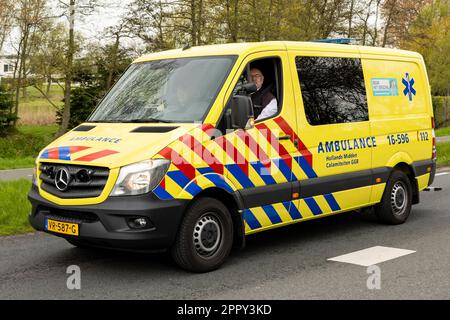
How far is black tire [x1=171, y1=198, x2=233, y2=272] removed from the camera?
17.8 ft

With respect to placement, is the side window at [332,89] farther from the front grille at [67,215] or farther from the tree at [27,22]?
the tree at [27,22]

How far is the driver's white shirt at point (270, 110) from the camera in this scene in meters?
6.22

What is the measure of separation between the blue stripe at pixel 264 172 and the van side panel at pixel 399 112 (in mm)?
1984

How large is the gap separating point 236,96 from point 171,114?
67cm

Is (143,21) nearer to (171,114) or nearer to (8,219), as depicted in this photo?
(8,219)

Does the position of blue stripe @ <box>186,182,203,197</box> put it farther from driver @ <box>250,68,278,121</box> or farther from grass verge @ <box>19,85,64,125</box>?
grass verge @ <box>19,85,64,125</box>

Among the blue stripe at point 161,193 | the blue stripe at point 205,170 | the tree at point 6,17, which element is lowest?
the blue stripe at point 161,193

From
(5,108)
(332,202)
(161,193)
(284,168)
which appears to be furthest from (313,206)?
(5,108)

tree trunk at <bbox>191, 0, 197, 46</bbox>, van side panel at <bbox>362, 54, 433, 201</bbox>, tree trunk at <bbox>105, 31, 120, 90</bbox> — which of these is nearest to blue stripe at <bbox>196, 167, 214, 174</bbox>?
van side panel at <bbox>362, 54, 433, 201</bbox>

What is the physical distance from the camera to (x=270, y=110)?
6.31 metres

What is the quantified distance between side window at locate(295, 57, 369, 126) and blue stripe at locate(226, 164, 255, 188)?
3.89 ft

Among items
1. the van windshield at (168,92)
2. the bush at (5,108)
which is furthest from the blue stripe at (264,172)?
the bush at (5,108)

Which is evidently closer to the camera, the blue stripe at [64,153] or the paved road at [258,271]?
the paved road at [258,271]

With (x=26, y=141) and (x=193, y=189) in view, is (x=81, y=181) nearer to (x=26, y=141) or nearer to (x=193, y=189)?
(x=193, y=189)
